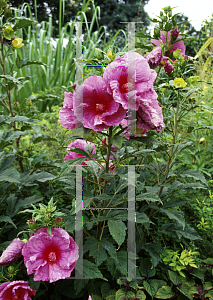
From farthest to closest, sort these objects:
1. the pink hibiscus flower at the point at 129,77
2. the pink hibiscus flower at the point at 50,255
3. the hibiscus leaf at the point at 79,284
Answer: the hibiscus leaf at the point at 79,284 < the pink hibiscus flower at the point at 50,255 < the pink hibiscus flower at the point at 129,77

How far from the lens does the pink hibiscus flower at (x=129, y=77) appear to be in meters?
0.65

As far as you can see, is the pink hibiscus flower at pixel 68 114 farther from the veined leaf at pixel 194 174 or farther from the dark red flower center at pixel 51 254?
the veined leaf at pixel 194 174

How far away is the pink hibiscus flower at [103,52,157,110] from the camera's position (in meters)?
0.65

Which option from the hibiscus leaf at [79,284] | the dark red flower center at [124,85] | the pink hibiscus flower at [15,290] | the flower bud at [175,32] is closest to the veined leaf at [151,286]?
the hibiscus leaf at [79,284]

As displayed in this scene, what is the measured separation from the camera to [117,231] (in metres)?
0.82

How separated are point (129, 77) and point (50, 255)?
0.64m

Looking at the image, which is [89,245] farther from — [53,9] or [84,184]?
[53,9]

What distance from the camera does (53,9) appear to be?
9.90m

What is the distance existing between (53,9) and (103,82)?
1108cm

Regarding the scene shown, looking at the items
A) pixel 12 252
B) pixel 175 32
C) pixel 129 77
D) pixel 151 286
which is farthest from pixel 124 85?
pixel 151 286

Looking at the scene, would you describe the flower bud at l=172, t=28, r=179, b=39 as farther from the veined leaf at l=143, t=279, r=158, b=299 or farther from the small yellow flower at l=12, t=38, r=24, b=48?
the veined leaf at l=143, t=279, r=158, b=299

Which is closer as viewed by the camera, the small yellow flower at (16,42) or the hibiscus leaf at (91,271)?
the hibiscus leaf at (91,271)

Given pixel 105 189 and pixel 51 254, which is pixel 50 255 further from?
pixel 105 189

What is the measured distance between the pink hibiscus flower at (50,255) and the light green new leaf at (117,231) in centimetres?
14
